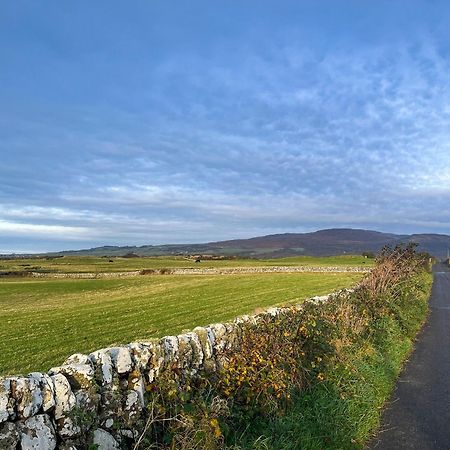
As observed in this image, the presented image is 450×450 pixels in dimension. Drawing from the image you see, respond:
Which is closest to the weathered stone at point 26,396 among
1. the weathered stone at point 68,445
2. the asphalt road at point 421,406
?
the weathered stone at point 68,445

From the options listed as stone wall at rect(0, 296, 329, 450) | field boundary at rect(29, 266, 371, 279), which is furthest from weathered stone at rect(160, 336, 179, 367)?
field boundary at rect(29, 266, 371, 279)

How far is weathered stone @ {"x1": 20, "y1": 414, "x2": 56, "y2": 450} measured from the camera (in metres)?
4.35

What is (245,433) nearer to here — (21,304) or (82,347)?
(82,347)

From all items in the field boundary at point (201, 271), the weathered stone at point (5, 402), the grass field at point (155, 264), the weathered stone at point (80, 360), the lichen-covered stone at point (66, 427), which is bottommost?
the field boundary at point (201, 271)

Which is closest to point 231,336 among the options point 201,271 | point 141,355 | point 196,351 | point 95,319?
point 196,351

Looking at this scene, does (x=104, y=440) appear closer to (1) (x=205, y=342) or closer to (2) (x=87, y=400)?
(2) (x=87, y=400)

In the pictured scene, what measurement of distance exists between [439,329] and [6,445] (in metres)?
15.9

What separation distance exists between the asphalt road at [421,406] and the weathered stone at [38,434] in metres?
4.40

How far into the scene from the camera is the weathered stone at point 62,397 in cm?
469

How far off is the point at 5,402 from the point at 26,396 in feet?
0.62

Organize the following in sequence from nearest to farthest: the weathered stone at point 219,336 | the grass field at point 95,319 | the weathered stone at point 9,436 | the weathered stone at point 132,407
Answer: the weathered stone at point 9,436 < the weathered stone at point 132,407 < the weathered stone at point 219,336 < the grass field at point 95,319

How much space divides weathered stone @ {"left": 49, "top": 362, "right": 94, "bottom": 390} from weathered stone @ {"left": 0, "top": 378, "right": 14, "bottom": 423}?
26.5 inches

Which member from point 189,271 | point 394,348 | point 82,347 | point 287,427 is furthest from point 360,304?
point 189,271

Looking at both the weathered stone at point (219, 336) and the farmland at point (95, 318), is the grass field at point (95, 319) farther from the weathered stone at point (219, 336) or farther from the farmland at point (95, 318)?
the weathered stone at point (219, 336)
